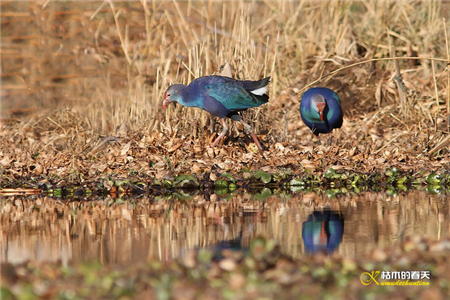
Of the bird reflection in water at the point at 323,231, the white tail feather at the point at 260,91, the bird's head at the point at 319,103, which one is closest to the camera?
the bird reflection in water at the point at 323,231

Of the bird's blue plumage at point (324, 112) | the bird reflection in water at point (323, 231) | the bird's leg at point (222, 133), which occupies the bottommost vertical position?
the bird reflection in water at point (323, 231)

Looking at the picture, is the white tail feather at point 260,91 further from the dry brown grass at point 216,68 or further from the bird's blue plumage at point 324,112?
the bird's blue plumage at point 324,112

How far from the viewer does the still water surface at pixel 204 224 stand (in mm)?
4672

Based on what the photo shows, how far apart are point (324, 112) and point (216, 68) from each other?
5.32ft

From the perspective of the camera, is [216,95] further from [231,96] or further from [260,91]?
[260,91]

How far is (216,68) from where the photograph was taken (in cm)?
945

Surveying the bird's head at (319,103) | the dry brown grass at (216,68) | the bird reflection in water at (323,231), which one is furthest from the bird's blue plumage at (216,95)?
the bird reflection in water at (323,231)

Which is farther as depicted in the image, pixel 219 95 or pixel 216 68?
pixel 216 68

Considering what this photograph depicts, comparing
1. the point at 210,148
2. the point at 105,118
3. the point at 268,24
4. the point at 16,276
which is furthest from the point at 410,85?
the point at 16,276

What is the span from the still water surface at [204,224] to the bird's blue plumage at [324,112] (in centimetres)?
236

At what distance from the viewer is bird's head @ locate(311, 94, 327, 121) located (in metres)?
9.11

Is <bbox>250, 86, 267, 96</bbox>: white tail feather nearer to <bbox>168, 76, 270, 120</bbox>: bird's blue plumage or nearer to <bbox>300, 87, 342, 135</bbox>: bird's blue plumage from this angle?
<bbox>168, 76, 270, 120</bbox>: bird's blue plumage

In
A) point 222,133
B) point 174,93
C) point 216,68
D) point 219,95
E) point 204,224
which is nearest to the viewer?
point 204,224

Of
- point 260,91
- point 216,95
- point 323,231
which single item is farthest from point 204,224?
point 260,91
